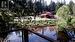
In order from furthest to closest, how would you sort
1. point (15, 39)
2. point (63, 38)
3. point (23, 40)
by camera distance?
1. point (15, 39)
2. point (23, 40)
3. point (63, 38)

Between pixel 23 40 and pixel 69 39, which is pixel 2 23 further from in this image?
pixel 69 39

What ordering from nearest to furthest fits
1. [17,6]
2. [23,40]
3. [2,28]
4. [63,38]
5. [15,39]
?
[17,6] < [2,28] < [63,38] < [23,40] < [15,39]

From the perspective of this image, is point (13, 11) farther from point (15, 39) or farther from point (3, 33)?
point (15, 39)

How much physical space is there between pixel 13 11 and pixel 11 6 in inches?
4.3

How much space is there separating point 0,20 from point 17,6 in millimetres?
403

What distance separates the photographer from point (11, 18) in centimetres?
324

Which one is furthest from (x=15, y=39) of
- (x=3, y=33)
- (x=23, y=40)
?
(x=3, y=33)

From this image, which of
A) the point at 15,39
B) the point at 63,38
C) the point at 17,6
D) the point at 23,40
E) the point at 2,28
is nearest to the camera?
the point at 17,6

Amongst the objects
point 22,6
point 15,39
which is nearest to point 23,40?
point 15,39

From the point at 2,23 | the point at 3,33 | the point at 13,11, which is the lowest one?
the point at 3,33

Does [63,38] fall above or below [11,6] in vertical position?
below

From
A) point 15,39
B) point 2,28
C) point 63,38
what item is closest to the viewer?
point 2,28

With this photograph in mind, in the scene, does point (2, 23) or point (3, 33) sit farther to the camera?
point (3, 33)

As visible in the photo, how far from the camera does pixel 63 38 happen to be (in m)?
3.66
